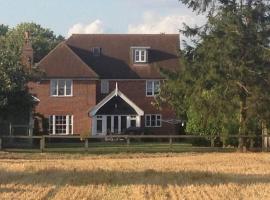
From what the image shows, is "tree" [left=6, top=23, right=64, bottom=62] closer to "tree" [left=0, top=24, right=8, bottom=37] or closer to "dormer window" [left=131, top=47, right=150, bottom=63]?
→ "tree" [left=0, top=24, right=8, bottom=37]

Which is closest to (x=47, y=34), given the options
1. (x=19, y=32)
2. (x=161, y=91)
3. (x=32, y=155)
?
(x=19, y=32)

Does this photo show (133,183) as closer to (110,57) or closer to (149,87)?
(149,87)

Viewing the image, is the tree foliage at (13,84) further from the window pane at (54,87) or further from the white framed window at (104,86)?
the white framed window at (104,86)

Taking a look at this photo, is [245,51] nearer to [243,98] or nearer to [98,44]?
[243,98]

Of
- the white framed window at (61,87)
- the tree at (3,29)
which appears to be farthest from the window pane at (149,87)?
the tree at (3,29)

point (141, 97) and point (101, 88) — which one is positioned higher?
point (101, 88)

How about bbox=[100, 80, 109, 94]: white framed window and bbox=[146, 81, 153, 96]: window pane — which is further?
bbox=[146, 81, 153, 96]: window pane

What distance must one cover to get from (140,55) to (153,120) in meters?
6.91

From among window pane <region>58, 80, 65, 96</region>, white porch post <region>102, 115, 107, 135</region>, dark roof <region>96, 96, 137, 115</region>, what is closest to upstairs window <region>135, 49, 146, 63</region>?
dark roof <region>96, 96, 137, 115</region>

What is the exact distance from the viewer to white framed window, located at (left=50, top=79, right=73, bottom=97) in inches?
2576

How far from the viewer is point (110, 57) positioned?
69.8 metres

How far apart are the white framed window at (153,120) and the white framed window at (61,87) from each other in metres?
8.11

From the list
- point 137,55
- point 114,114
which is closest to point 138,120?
point 114,114

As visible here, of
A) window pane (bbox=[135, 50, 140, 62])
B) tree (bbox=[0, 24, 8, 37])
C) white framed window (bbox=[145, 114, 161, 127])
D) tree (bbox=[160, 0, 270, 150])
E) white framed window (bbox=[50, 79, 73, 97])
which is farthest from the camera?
tree (bbox=[0, 24, 8, 37])
